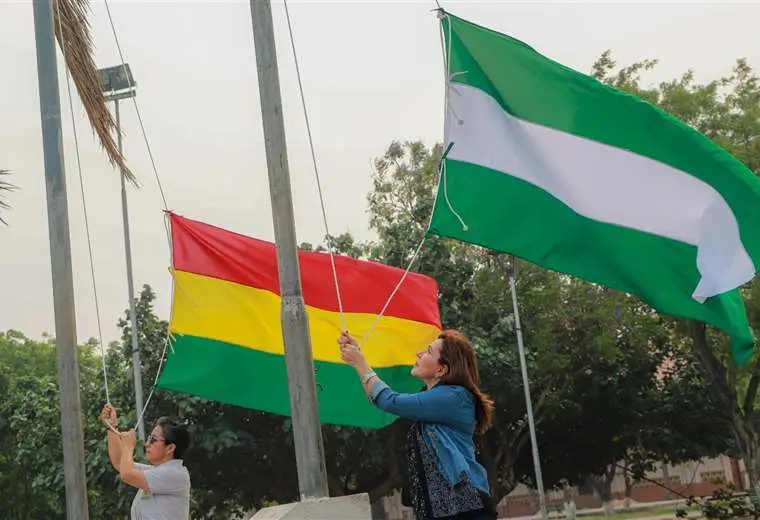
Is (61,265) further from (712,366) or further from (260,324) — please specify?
(712,366)

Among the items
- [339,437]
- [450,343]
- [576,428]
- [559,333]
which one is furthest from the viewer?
[576,428]

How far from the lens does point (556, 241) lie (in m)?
6.24

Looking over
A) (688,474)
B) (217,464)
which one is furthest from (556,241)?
(688,474)

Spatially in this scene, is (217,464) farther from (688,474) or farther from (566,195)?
(688,474)

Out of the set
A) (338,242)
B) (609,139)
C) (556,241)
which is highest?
(338,242)

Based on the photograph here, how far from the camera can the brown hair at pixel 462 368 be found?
13.2 ft

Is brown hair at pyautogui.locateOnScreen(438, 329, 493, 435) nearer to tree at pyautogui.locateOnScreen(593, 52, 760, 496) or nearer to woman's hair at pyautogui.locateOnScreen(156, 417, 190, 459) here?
woman's hair at pyautogui.locateOnScreen(156, 417, 190, 459)

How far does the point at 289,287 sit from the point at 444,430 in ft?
4.52

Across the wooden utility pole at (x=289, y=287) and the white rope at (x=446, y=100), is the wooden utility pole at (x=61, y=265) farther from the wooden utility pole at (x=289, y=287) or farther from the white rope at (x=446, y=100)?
the white rope at (x=446, y=100)

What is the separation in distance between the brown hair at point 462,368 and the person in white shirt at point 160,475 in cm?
166

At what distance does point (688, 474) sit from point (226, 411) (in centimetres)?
4898

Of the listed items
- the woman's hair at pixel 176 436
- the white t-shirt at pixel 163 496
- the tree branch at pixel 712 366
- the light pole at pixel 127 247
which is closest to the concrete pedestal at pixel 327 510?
the white t-shirt at pixel 163 496

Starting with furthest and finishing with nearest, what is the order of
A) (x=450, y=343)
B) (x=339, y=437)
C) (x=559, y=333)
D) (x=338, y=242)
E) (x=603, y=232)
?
1. (x=559, y=333)
2. (x=338, y=242)
3. (x=339, y=437)
4. (x=603, y=232)
5. (x=450, y=343)

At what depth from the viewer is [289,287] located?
4.93 m
